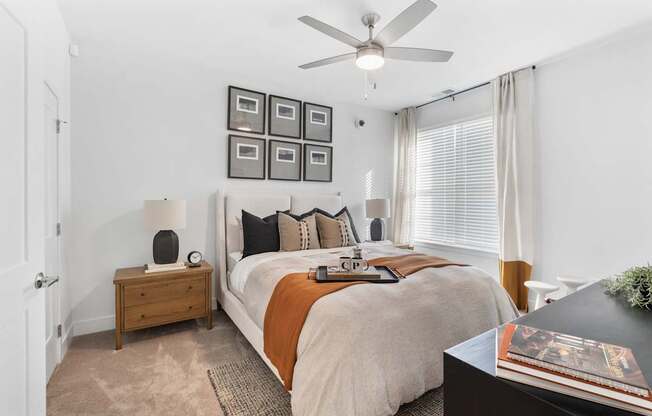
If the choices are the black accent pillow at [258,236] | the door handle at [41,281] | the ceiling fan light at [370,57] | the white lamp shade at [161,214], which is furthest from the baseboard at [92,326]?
the ceiling fan light at [370,57]

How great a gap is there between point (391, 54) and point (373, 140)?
2441 mm

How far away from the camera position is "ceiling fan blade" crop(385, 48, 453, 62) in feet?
7.32

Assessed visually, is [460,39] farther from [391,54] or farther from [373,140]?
[373,140]

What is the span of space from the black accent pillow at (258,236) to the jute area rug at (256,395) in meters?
1.07

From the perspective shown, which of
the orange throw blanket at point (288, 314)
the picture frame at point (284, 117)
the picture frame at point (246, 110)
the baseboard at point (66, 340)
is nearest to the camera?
the orange throw blanket at point (288, 314)

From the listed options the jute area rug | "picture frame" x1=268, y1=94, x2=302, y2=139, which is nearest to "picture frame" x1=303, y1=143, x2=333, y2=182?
"picture frame" x1=268, y1=94, x2=302, y2=139

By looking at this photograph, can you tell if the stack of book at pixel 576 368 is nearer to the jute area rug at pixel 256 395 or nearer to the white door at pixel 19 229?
the jute area rug at pixel 256 395

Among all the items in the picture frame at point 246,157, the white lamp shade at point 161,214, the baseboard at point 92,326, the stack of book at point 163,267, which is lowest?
the baseboard at point 92,326

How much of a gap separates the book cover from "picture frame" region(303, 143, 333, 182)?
11.4 feet

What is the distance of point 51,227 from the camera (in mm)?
2273

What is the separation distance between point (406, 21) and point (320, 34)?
97cm

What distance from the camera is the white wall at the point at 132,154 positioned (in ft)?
9.20

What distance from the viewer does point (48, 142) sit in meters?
2.21

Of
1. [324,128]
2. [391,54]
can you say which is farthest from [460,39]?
[324,128]
